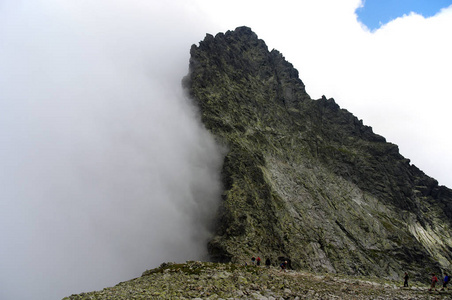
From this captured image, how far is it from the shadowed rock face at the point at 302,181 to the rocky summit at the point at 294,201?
1.26 ft

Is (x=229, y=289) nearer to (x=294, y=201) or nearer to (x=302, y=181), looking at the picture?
(x=294, y=201)

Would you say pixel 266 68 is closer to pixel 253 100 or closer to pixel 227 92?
pixel 253 100

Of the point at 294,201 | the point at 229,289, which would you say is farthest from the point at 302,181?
the point at 229,289

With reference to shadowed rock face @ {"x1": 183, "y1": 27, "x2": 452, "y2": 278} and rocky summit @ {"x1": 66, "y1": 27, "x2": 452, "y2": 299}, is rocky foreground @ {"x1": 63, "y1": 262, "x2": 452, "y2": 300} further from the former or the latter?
shadowed rock face @ {"x1": 183, "y1": 27, "x2": 452, "y2": 278}

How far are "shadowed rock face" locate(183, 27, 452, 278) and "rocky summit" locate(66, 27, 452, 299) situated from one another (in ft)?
1.26

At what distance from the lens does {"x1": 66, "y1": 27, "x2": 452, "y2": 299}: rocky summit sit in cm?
3366

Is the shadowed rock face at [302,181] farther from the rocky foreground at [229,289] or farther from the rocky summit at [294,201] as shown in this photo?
the rocky foreground at [229,289]

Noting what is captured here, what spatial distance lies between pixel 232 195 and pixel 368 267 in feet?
129

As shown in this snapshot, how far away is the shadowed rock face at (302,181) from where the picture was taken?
61.6 m

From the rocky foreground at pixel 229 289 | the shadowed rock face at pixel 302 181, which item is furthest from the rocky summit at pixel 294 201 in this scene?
the shadowed rock face at pixel 302 181

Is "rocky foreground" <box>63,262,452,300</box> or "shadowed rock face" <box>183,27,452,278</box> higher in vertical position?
"shadowed rock face" <box>183,27,452,278</box>

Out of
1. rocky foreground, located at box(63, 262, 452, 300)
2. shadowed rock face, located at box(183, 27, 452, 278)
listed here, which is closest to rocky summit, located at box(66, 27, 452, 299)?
rocky foreground, located at box(63, 262, 452, 300)

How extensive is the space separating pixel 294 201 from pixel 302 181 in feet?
39.1

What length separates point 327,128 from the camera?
117 m
